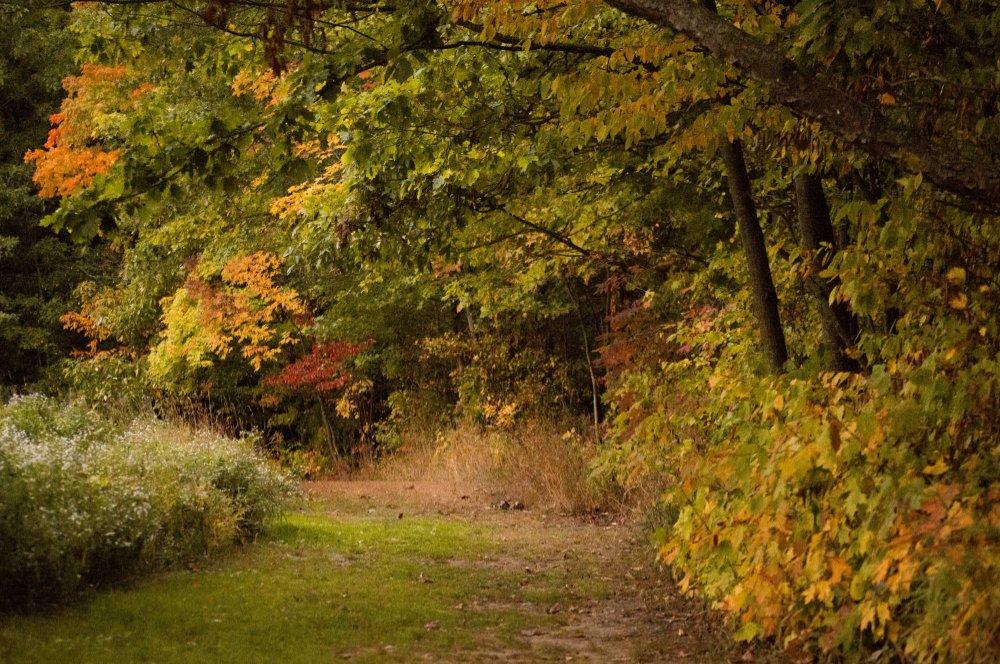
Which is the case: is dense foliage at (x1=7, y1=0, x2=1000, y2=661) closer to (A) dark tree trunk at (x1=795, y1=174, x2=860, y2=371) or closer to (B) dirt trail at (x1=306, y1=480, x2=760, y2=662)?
(A) dark tree trunk at (x1=795, y1=174, x2=860, y2=371)

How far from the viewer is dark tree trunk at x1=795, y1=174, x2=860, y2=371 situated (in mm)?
6719

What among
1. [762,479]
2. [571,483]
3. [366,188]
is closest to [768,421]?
[762,479]

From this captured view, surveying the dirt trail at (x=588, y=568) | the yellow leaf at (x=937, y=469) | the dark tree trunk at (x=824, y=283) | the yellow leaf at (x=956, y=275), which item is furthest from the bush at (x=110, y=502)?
the yellow leaf at (x=956, y=275)

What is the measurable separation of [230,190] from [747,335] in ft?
15.8

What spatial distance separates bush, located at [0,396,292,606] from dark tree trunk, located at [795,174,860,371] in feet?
16.1

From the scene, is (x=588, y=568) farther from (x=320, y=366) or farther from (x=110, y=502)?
(x=320, y=366)

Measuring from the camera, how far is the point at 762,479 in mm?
5031

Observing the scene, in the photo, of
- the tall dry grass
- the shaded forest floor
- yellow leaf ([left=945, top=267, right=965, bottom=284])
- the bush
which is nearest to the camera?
yellow leaf ([left=945, top=267, right=965, bottom=284])

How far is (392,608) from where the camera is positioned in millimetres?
7832

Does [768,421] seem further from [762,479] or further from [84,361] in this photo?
[84,361]

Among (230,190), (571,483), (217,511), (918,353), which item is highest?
(230,190)

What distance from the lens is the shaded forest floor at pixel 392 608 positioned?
6379 mm

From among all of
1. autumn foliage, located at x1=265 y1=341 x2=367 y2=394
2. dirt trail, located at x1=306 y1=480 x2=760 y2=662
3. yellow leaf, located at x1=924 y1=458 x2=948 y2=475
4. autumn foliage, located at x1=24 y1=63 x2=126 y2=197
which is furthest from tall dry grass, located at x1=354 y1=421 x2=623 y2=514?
yellow leaf, located at x1=924 y1=458 x2=948 y2=475

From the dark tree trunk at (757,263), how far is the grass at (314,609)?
8.44 feet
